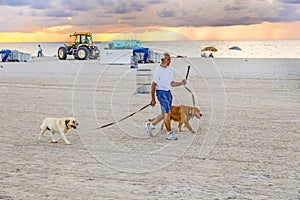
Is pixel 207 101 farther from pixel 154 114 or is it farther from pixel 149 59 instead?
pixel 149 59

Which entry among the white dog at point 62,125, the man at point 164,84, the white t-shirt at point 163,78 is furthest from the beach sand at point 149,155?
the white t-shirt at point 163,78

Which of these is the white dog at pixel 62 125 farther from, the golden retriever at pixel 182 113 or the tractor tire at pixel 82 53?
the tractor tire at pixel 82 53

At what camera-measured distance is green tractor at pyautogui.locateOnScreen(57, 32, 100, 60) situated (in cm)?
4362

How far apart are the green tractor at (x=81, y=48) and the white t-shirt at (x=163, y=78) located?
112ft

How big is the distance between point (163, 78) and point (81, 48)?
34.9m

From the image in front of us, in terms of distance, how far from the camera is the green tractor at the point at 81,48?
43.6 meters

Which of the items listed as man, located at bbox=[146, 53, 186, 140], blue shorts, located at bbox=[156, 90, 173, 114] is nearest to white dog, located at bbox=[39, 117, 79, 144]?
man, located at bbox=[146, 53, 186, 140]

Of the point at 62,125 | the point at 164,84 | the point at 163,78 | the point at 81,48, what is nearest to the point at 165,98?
the point at 164,84

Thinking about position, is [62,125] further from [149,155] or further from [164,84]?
[164,84]

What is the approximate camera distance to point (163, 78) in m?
9.49

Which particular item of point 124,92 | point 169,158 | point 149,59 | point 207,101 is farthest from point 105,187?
point 149,59

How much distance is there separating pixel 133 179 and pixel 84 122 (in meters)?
5.17

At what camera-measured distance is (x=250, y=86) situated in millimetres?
21984

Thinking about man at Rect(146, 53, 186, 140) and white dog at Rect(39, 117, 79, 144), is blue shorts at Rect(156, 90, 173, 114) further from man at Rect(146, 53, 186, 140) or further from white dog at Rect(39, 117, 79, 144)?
white dog at Rect(39, 117, 79, 144)
